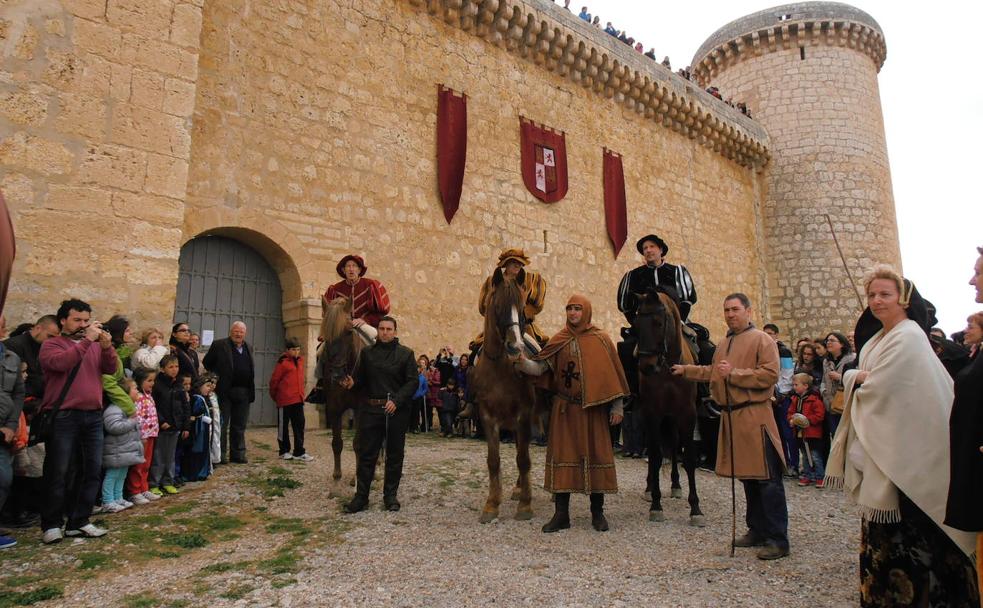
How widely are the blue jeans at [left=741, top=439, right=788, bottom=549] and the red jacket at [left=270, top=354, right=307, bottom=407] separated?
17.0 ft

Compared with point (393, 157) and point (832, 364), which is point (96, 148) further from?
point (832, 364)

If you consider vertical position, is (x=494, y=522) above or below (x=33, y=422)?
below

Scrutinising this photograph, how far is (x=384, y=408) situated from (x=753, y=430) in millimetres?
2943

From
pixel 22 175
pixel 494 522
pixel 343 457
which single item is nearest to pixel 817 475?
pixel 494 522

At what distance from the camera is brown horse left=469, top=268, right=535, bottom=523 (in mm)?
4840

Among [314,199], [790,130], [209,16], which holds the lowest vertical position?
[314,199]

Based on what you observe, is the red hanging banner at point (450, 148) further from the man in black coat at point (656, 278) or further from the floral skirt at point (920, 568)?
the floral skirt at point (920, 568)

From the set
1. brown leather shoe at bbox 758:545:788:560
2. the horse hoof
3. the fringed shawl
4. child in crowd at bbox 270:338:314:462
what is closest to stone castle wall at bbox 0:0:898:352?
child in crowd at bbox 270:338:314:462

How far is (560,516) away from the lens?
14.9 feet

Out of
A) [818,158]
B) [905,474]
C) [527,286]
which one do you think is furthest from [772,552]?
[818,158]

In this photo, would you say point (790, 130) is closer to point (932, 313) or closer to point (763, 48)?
point (763, 48)

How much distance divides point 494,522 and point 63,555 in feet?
9.53

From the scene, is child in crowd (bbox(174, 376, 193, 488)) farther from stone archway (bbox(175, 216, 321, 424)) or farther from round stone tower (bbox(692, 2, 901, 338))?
round stone tower (bbox(692, 2, 901, 338))

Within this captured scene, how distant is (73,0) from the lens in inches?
251
